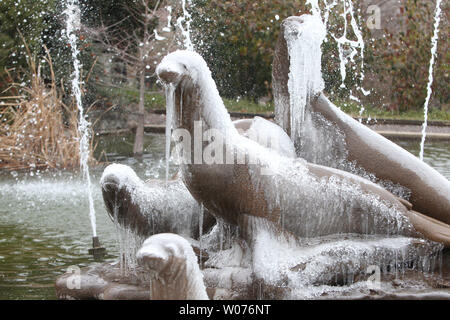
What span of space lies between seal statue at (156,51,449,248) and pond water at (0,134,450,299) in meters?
1.41

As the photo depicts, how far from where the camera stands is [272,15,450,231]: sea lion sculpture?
4129 mm

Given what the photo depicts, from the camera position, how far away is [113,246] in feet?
19.0

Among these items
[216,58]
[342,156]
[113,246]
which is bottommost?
[113,246]

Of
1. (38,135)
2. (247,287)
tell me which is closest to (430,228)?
(247,287)

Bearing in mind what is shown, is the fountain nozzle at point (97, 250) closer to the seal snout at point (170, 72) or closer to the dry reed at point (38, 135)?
the seal snout at point (170, 72)

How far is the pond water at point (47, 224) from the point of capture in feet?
15.9

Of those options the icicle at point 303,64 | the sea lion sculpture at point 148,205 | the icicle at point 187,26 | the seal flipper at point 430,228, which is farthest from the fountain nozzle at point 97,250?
A: the icicle at point 187,26

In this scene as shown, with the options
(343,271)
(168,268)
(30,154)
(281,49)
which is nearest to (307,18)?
(281,49)

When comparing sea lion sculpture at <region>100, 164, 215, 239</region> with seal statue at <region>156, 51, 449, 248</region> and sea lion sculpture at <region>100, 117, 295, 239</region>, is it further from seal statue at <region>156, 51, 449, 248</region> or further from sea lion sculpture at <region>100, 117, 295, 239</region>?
seal statue at <region>156, 51, 449, 248</region>

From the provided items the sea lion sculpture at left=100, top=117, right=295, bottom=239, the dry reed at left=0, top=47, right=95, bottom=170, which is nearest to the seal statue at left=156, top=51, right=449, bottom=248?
the sea lion sculpture at left=100, top=117, right=295, bottom=239

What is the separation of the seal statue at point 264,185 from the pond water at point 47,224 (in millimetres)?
1413

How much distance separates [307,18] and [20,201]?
452 cm

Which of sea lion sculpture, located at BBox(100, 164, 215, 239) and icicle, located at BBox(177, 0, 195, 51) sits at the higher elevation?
icicle, located at BBox(177, 0, 195, 51)
